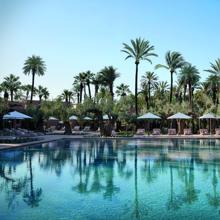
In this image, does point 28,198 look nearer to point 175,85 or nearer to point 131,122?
point 131,122

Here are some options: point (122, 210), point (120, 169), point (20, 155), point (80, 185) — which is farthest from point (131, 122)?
point (122, 210)

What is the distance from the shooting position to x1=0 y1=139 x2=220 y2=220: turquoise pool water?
27.9 ft

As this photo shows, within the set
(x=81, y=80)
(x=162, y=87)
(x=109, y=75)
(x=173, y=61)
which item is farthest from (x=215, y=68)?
(x=81, y=80)

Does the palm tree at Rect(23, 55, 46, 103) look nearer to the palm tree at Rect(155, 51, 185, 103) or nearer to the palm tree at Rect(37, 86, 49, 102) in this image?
the palm tree at Rect(155, 51, 185, 103)

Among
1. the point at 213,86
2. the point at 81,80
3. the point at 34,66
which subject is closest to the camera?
the point at 213,86

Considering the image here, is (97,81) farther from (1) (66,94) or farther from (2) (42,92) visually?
(2) (42,92)

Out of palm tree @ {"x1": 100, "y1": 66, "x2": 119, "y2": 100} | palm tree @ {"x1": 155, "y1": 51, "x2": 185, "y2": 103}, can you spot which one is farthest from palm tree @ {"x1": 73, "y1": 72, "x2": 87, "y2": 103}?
palm tree @ {"x1": 155, "y1": 51, "x2": 185, "y2": 103}

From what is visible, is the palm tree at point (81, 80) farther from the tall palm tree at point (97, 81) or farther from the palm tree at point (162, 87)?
the palm tree at point (162, 87)

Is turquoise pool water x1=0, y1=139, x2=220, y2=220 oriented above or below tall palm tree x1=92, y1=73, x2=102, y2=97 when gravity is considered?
below

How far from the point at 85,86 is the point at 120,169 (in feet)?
173

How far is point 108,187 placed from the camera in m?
11.5

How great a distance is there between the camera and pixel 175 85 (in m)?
64.6

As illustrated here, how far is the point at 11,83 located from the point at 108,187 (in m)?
58.4

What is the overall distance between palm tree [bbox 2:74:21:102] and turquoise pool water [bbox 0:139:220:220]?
49.5 metres
